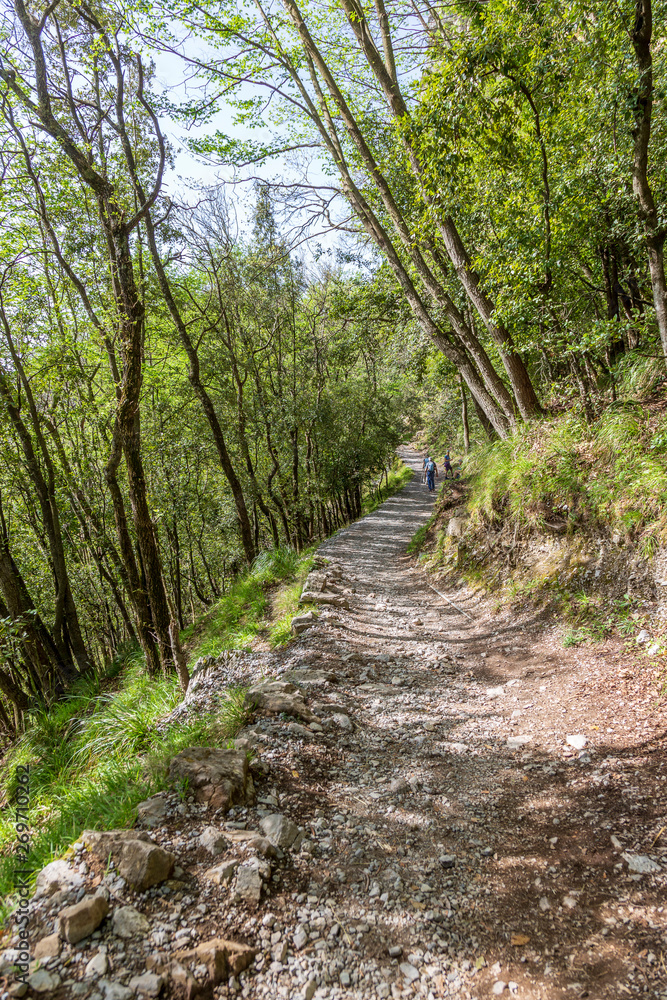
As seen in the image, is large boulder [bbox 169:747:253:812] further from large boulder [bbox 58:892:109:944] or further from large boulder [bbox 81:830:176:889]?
large boulder [bbox 58:892:109:944]

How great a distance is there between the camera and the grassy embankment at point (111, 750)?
298 cm

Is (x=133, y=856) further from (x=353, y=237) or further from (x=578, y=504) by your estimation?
(x=353, y=237)

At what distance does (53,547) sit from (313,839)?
9240 mm

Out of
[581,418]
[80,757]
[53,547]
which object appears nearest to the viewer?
[80,757]

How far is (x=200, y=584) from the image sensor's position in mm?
27750

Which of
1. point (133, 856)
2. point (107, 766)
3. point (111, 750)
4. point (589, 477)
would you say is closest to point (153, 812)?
point (133, 856)

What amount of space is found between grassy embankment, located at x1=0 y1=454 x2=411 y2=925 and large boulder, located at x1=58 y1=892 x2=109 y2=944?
506 millimetres

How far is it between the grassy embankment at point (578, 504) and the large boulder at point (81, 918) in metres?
4.36

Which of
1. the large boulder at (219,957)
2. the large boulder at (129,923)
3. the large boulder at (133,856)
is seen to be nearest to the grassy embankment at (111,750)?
the large boulder at (133,856)

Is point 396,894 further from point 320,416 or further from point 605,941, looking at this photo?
point 320,416

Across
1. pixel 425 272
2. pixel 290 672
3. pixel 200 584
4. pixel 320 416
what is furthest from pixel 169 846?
pixel 200 584

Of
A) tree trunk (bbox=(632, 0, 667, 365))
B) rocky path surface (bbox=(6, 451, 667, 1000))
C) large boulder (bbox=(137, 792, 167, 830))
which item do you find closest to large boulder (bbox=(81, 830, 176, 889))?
rocky path surface (bbox=(6, 451, 667, 1000))

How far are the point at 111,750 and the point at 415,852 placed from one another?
3074 mm

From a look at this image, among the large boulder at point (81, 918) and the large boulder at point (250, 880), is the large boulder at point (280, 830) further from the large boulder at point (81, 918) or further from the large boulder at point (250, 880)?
the large boulder at point (81, 918)
